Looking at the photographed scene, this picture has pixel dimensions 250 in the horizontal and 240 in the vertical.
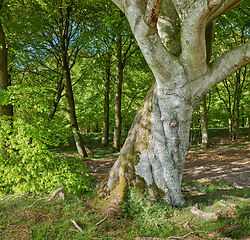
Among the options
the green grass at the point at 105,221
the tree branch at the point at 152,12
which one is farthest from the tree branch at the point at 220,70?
the green grass at the point at 105,221

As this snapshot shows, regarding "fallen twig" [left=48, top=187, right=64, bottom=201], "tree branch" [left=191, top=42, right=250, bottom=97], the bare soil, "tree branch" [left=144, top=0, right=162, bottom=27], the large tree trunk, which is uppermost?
"tree branch" [left=144, top=0, right=162, bottom=27]

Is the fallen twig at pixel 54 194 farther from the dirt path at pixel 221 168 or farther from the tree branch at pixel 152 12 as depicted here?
the dirt path at pixel 221 168

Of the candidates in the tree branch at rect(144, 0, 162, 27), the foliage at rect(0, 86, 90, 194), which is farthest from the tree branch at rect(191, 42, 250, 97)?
the foliage at rect(0, 86, 90, 194)

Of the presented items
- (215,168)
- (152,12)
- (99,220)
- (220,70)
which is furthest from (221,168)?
(152,12)

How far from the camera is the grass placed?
Answer: 126 inches

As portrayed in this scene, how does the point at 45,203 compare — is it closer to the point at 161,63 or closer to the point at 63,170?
the point at 63,170

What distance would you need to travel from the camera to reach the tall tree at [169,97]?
368 centimetres

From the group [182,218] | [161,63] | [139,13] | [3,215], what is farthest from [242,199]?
[3,215]

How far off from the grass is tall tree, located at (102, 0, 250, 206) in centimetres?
35

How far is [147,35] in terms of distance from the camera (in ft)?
11.8

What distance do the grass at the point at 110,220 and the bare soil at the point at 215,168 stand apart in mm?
2967

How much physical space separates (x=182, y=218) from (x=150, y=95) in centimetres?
258

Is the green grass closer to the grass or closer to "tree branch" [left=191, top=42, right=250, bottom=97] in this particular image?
the grass

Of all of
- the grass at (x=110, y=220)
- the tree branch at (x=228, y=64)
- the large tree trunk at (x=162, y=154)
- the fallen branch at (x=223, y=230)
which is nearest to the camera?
the fallen branch at (x=223, y=230)
